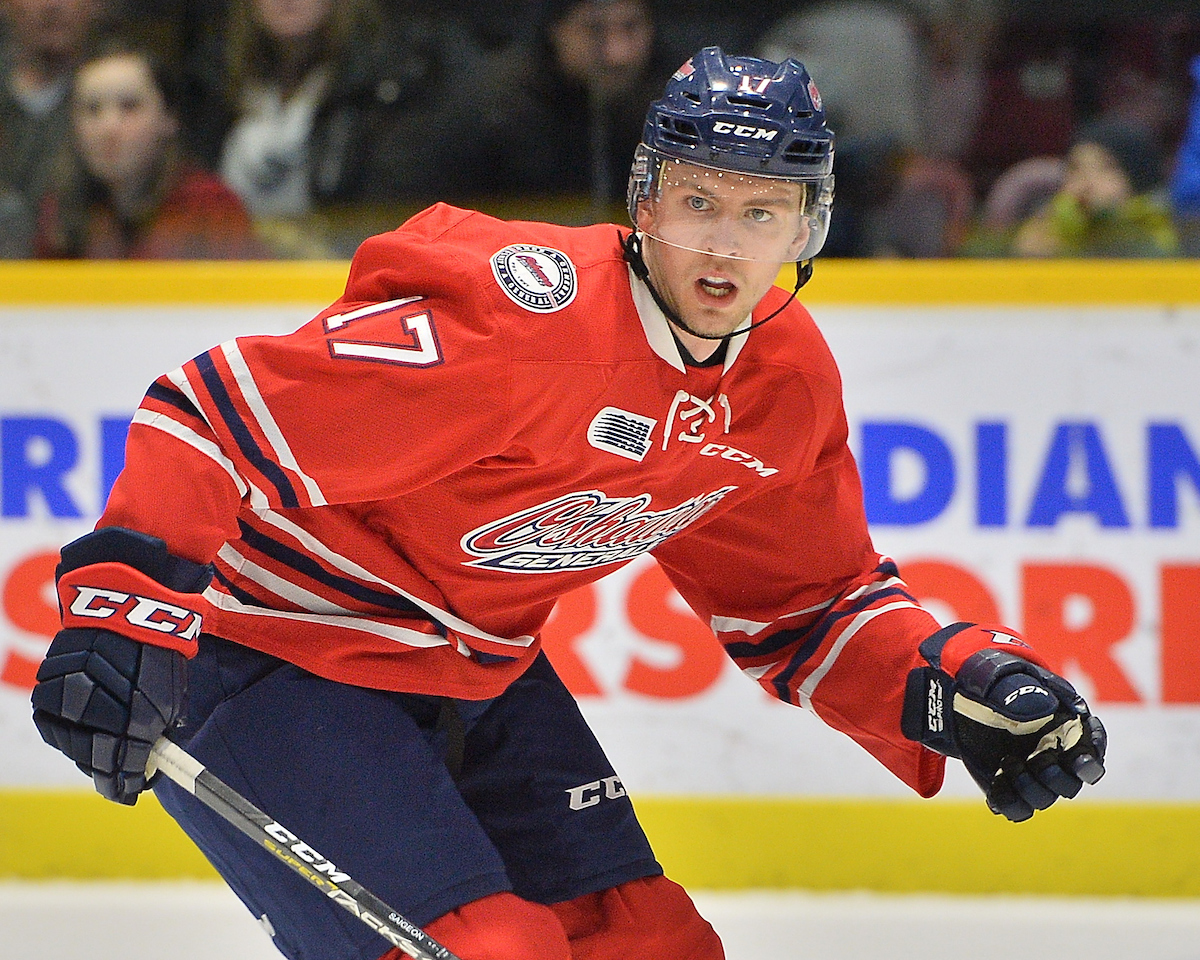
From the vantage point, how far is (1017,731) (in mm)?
2049

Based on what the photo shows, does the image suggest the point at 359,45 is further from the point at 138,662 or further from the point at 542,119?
the point at 138,662

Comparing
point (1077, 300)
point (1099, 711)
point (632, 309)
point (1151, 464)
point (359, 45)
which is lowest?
point (1099, 711)

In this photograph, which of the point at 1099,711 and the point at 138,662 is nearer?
the point at 138,662

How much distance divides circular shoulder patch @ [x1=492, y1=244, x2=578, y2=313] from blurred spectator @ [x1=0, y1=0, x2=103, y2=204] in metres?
1.96

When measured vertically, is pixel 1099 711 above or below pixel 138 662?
below

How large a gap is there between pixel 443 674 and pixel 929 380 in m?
1.50

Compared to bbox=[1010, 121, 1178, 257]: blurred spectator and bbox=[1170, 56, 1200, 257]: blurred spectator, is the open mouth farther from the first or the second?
bbox=[1170, 56, 1200, 257]: blurred spectator

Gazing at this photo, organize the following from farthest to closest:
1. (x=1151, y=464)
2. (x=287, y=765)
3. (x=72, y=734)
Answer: (x=1151, y=464) → (x=287, y=765) → (x=72, y=734)

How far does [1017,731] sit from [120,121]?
7.88 ft

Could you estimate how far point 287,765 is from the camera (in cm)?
195

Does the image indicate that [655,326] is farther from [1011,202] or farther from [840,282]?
[1011,202]

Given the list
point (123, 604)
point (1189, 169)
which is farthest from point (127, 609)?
point (1189, 169)

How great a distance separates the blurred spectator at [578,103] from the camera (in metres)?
3.39

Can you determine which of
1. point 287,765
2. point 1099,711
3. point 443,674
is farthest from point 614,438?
point 1099,711
